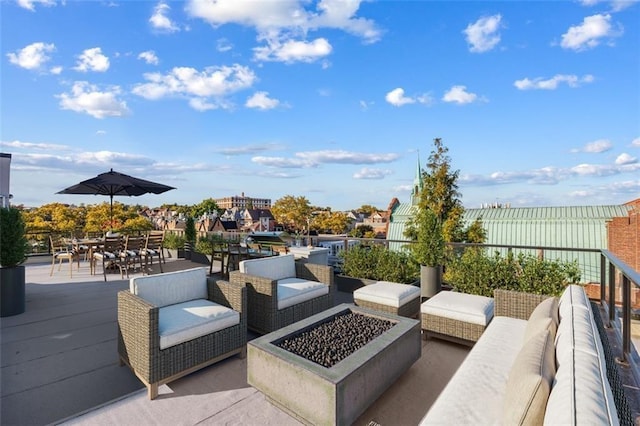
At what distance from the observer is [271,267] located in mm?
4211

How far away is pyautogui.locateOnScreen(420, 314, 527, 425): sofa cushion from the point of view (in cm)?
153

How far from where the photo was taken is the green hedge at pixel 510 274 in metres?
4.07

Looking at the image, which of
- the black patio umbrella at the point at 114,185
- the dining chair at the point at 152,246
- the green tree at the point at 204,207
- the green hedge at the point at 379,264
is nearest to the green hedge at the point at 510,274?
the green hedge at the point at 379,264

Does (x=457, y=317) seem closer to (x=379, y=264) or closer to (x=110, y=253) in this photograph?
(x=379, y=264)

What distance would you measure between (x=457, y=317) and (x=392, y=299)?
0.75 metres

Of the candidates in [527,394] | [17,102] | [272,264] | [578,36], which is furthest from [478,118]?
[17,102]

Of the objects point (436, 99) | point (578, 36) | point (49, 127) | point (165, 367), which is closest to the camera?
point (165, 367)

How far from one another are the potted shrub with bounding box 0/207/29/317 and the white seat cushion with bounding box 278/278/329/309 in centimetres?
381

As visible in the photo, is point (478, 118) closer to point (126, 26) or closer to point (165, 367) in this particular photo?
point (126, 26)

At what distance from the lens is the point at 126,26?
6.40 meters

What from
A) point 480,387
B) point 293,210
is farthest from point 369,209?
point 480,387

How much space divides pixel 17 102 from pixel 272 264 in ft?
22.5

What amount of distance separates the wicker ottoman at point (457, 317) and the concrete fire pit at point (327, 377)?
90cm

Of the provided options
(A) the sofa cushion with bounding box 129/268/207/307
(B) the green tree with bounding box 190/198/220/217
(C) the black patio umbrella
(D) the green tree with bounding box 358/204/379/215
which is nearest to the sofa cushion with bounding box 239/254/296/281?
(A) the sofa cushion with bounding box 129/268/207/307
